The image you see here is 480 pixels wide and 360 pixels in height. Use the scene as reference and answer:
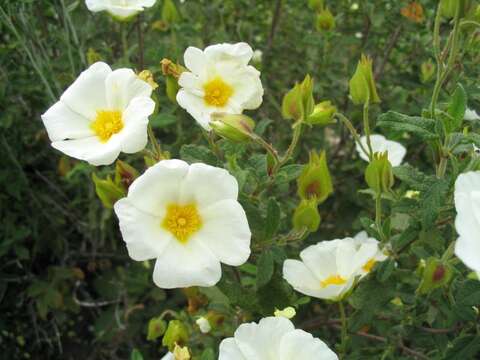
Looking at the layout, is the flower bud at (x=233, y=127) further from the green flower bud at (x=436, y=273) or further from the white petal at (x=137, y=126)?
the green flower bud at (x=436, y=273)

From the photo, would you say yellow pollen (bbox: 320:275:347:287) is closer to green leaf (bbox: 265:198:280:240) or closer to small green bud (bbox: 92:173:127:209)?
green leaf (bbox: 265:198:280:240)

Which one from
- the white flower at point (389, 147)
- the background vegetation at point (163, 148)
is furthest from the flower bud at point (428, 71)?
the white flower at point (389, 147)

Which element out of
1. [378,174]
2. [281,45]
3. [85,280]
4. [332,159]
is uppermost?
[378,174]

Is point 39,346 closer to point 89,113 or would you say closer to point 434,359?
point 89,113

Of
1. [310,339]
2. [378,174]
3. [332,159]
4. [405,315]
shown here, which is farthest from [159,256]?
Answer: [332,159]

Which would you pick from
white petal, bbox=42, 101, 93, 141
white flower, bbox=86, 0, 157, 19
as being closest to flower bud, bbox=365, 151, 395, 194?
white petal, bbox=42, 101, 93, 141
